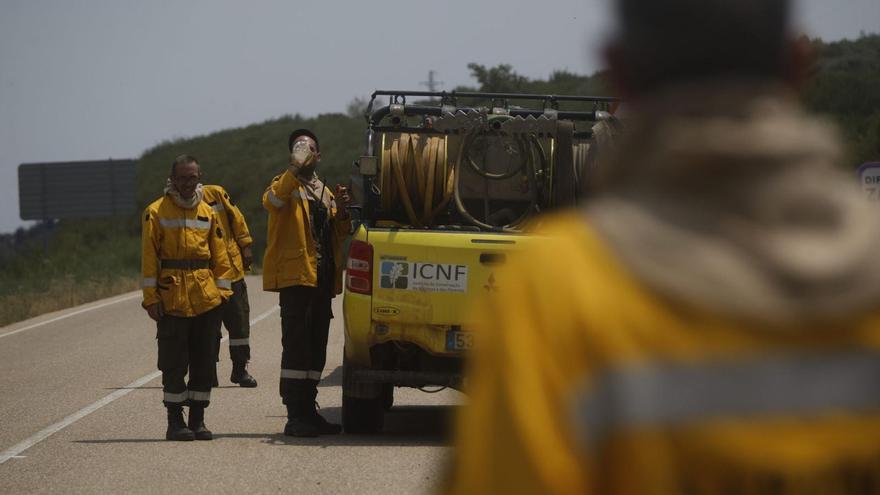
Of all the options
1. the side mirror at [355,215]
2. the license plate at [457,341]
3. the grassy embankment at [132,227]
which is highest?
the side mirror at [355,215]

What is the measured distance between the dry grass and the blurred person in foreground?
23.8 meters

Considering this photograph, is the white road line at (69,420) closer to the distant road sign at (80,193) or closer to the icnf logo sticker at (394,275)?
the icnf logo sticker at (394,275)

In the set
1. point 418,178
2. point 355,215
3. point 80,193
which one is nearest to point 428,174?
point 418,178

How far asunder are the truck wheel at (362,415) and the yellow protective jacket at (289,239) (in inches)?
36.4

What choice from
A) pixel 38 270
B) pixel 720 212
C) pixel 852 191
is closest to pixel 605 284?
pixel 720 212

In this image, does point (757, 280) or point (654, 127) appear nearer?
point (757, 280)

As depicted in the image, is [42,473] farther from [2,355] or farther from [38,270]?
[38,270]

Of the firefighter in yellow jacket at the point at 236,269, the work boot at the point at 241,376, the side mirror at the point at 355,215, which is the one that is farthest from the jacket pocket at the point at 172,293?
the work boot at the point at 241,376

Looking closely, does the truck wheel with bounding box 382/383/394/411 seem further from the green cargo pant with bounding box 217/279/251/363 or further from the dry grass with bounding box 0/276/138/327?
the dry grass with bounding box 0/276/138/327

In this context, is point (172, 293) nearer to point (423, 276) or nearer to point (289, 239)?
point (289, 239)

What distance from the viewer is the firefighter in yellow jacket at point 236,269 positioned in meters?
14.4

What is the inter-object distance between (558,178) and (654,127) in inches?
383

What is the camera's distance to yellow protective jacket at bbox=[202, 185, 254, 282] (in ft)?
46.9

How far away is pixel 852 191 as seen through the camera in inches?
83.1
